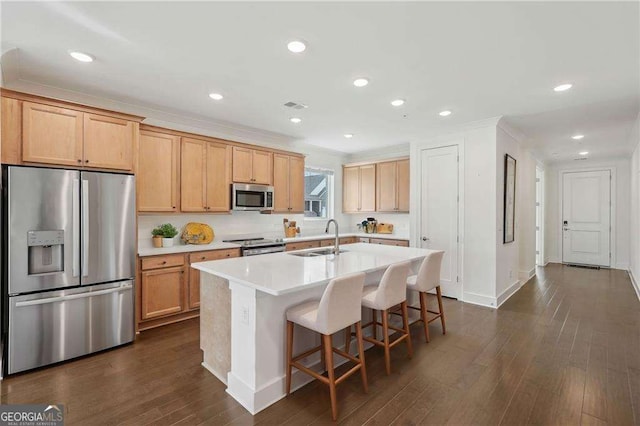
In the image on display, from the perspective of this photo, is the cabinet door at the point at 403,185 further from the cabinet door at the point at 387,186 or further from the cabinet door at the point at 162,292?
the cabinet door at the point at 162,292

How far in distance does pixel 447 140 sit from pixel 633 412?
144 inches

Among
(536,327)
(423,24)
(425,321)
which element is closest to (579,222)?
(536,327)

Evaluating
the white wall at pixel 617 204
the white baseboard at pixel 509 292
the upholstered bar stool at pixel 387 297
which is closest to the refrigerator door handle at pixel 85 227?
the upholstered bar stool at pixel 387 297

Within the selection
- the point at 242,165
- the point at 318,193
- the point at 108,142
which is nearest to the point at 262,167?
the point at 242,165

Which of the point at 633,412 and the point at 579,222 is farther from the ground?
the point at 579,222

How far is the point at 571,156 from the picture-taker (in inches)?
275

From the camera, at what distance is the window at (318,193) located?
634 centimetres

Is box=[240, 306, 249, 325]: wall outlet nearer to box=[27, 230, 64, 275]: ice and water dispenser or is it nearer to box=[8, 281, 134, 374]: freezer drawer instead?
box=[8, 281, 134, 374]: freezer drawer

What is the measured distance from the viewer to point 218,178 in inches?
174

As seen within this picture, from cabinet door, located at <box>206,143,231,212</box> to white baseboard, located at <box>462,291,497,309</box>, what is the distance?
12.2 feet

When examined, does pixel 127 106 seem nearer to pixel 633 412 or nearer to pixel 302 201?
pixel 302 201

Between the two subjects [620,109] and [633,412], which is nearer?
[633,412]

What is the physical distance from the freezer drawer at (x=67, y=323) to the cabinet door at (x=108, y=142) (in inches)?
48.1

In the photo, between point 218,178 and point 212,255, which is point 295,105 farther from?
point 212,255
